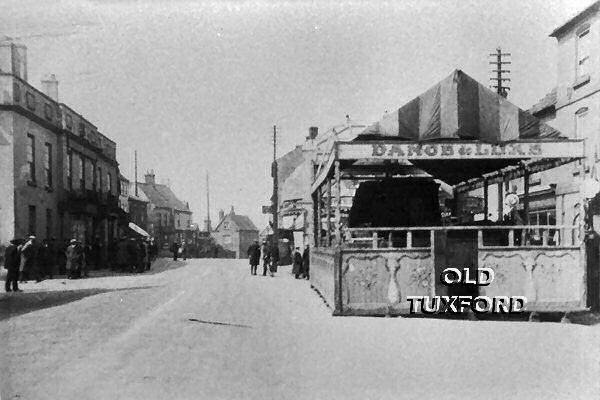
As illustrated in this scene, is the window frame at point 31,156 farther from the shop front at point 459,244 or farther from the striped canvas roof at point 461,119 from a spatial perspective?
the striped canvas roof at point 461,119

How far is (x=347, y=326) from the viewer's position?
9.03 m

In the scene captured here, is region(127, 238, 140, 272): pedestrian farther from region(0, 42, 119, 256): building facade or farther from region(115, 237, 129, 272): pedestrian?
region(0, 42, 119, 256): building facade

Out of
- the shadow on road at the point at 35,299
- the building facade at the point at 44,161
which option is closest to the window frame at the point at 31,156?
the building facade at the point at 44,161

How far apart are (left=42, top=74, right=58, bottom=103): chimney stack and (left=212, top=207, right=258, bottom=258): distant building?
8126 centimetres

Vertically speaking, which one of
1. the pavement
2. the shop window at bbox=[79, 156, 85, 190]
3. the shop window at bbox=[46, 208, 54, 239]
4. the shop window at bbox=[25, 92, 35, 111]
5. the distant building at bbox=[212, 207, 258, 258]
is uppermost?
the shop window at bbox=[25, 92, 35, 111]

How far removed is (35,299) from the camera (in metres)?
13.0

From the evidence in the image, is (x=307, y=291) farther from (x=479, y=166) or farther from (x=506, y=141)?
(x=506, y=141)

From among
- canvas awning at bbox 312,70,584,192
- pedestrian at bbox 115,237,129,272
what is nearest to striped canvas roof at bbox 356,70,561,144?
canvas awning at bbox 312,70,584,192

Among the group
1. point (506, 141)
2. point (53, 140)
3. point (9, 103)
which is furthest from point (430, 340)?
point (53, 140)

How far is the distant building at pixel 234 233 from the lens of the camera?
9131cm

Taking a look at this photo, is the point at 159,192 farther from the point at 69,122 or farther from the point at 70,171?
the point at 69,122

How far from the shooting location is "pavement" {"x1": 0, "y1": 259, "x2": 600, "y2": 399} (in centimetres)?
574

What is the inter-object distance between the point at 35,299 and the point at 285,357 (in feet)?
27.1

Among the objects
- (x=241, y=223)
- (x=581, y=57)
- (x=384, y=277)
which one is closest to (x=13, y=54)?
(x=384, y=277)
